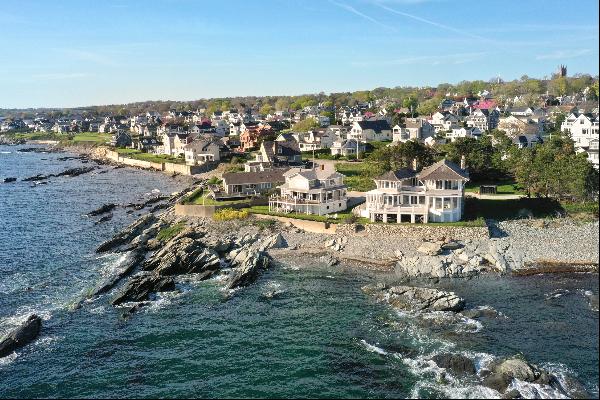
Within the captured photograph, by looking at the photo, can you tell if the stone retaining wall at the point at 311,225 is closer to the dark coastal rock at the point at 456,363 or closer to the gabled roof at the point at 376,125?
the dark coastal rock at the point at 456,363

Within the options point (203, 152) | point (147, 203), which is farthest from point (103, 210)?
point (203, 152)

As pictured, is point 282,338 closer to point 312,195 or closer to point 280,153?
point 312,195

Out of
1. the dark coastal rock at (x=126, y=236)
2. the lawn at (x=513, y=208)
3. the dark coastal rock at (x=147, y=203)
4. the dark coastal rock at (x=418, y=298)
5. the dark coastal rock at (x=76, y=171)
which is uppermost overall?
the dark coastal rock at (x=76, y=171)

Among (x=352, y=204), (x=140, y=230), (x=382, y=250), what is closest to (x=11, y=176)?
(x=140, y=230)

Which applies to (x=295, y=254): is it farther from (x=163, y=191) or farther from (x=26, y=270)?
(x=163, y=191)

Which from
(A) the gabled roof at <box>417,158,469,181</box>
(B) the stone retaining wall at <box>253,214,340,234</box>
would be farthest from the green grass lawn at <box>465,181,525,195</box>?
(B) the stone retaining wall at <box>253,214,340,234</box>

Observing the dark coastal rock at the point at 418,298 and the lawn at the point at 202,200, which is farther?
the lawn at the point at 202,200

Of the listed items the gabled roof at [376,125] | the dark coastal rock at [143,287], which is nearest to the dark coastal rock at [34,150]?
the gabled roof at [376,125]
